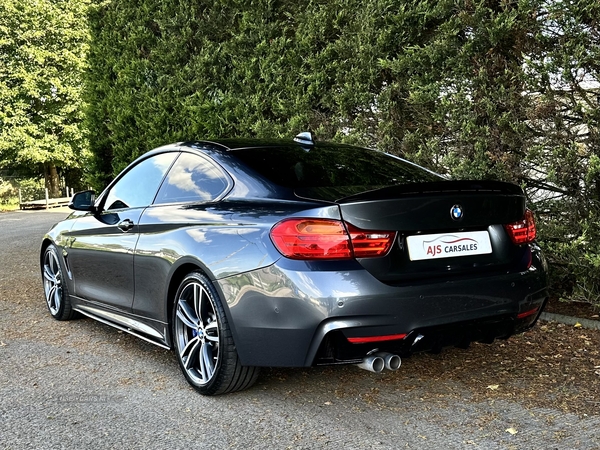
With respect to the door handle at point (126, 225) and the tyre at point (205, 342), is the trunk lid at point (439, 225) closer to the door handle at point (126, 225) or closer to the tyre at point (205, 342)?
the tyre at point (205, 342)

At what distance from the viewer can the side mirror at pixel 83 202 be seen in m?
5.27

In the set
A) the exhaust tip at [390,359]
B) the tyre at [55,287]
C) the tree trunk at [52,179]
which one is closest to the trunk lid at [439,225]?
the exhaust tip at [390,359]

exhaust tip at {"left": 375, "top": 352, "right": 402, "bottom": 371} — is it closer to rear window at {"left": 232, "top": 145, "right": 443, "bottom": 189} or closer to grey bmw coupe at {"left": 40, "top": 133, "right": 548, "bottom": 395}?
grey bmw coupe at {"left": 40, "top": 133, "right": 548, "bottom": 395}

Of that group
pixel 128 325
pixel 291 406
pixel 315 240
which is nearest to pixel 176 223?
pixel 128 325

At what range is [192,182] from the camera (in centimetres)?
423

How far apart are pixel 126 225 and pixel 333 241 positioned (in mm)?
1935

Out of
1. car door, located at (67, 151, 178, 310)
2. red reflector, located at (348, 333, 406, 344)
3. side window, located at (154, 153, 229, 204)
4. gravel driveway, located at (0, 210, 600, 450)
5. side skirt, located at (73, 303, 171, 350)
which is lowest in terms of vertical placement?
gravel driveway, located at (0, 210, 600, 450)

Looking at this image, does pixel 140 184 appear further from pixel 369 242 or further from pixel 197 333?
pixel 369 242

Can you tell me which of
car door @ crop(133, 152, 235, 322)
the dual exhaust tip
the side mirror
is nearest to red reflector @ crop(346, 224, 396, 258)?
the dual exhaust tip

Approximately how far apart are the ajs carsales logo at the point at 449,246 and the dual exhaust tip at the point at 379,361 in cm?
54

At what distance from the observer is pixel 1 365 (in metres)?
4.54

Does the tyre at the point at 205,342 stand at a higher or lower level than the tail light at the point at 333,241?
lower

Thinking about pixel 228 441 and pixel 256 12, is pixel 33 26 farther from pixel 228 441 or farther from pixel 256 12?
pixel 228 441

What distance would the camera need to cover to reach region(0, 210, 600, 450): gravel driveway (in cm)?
316
